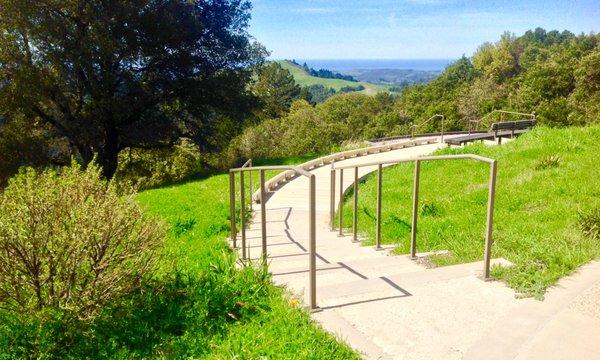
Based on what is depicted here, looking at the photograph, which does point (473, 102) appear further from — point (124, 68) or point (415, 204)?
point (415, 204)

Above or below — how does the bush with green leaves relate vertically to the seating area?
below

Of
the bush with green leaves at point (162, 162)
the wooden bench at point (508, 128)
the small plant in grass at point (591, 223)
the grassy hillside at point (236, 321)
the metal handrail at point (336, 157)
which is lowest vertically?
the bush with green leaves at point (162, 162)

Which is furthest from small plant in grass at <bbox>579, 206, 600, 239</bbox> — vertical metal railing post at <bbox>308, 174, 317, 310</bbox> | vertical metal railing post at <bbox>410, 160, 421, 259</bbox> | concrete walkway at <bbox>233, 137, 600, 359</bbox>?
vertical metal railing post at <bbox>308, 174, 317, 310</bbox>

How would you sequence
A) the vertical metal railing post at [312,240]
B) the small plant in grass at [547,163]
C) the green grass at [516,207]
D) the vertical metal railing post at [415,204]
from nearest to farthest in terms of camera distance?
1. the vertical metal railing post at [312,240]
2. the green grass at [516,207]
3. the vertical metal railing post at [415,204]
4. the small plant in grass at [547,163]

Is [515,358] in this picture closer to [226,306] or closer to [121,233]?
[226,306]

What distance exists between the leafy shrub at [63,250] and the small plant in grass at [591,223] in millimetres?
4852

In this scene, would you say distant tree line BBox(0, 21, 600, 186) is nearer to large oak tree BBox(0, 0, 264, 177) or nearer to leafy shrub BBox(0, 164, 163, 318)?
large oak tree BBox(0, 0, 264, 177)

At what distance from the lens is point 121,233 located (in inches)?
141

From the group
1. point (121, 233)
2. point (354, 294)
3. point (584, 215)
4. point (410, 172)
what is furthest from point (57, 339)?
point (410, 172)

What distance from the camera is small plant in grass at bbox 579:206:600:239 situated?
16.8 feet

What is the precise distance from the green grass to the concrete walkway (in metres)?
0.28

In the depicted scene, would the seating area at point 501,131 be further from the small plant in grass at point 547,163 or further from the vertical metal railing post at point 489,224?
the vertical metal railing post at point 489,224

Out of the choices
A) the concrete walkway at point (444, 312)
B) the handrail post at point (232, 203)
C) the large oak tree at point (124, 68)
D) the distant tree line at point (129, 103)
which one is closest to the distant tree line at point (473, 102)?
the distant tree line at point (129, 103)

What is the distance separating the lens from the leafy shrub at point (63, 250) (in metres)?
3.13
